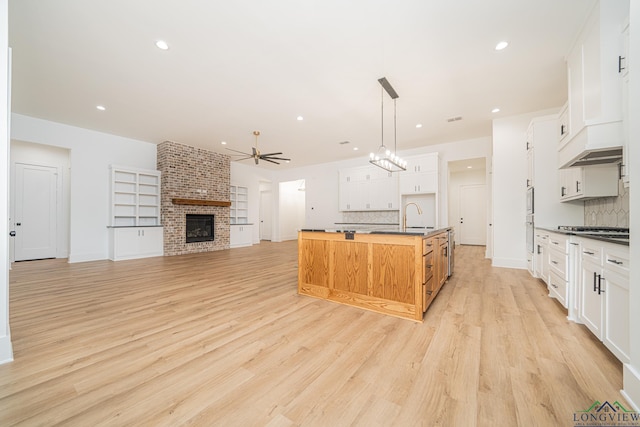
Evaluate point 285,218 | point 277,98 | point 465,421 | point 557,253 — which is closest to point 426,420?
point 465,421

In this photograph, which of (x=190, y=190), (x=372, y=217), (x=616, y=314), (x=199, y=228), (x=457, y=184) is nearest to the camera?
(x=616, y=314)

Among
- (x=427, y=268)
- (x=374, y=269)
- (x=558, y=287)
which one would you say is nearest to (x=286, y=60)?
(x=374, y=269)

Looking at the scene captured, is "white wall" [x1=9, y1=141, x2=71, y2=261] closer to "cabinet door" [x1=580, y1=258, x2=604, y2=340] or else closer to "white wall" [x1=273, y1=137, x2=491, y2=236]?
"white wall" [x1=273, y1=137, x2=491, y2=236]

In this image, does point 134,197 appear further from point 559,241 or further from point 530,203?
point 530,203

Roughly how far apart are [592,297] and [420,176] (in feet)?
16.7

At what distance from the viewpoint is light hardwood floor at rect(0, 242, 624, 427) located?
1308 millimetres

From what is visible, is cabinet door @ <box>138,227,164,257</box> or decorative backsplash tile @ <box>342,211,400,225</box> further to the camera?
decorative backsplash tile @ <box>342,211,400,225</box>

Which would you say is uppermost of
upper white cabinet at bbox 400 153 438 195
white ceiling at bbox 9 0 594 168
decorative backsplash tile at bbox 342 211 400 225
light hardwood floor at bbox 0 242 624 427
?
white ceiling at bbox 9 0 594 168

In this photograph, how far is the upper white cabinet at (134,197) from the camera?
632 cm

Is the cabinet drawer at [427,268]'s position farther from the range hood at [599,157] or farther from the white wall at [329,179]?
the white wall at [329,179]

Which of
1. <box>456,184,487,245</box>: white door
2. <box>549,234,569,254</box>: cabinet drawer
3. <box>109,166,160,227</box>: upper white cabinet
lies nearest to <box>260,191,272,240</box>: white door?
<box>109,166,160,227</box>: upper white cabinet

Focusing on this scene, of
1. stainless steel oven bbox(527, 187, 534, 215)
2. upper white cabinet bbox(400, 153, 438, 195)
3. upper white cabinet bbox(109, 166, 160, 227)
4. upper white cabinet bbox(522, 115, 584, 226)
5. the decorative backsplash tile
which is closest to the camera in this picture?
upper white cabinet bbox(522, 115, 584, 226)

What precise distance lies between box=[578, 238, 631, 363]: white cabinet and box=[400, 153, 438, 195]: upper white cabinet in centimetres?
453

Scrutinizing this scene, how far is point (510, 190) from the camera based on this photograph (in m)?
5.05
